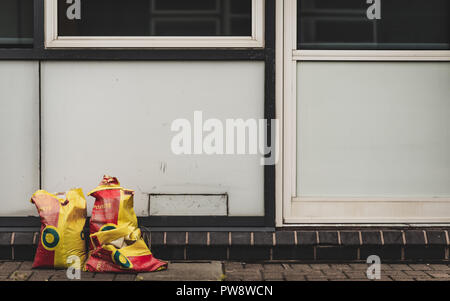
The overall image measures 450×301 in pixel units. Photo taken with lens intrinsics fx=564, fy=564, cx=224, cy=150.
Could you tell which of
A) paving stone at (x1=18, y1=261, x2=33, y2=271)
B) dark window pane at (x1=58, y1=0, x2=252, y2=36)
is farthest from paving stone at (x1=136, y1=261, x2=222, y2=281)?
dark window pane at (x1=58, y1=0, x2=252, y2=36)

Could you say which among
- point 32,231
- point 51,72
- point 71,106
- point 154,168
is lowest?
point 32,231

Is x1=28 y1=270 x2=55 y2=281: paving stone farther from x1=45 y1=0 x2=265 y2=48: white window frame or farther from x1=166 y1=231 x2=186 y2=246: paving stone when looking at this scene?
x1=45 y1=0 x2=265 y2=48: white window frame

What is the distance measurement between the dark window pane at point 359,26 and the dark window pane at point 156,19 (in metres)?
0.57

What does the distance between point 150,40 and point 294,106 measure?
1.45 m

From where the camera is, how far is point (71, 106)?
203 inches

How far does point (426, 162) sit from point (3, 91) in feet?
13.0

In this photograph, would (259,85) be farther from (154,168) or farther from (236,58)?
(154,168)

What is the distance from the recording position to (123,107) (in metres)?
5.15

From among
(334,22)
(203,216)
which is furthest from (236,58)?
(203,216)

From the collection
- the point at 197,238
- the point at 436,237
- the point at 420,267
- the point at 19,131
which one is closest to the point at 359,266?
the point at 420,267

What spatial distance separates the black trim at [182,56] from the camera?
511cm

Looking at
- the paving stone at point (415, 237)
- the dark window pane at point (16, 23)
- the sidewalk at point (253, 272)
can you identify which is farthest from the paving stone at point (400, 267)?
the dark window pane at point (16, 23)

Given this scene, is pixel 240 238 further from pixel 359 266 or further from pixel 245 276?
pixel 359 266

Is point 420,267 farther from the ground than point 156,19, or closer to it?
closer to it
